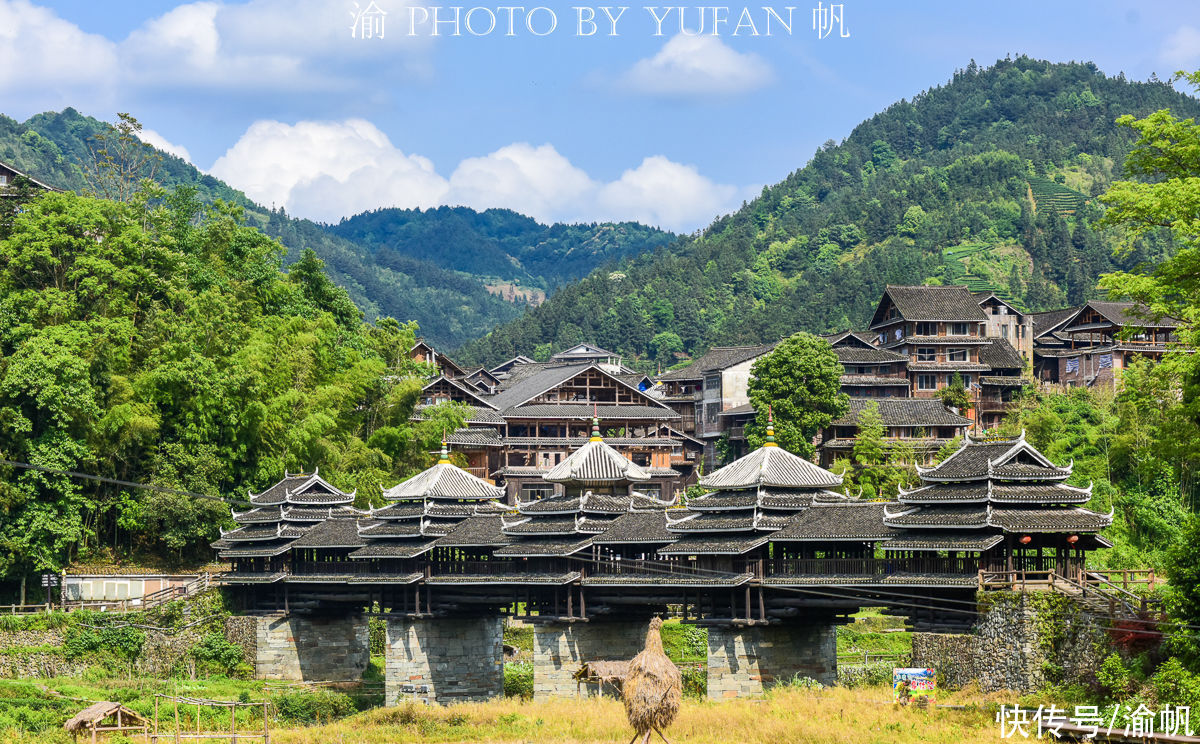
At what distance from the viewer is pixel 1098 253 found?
13550 cm

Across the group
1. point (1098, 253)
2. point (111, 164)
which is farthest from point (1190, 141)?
point (1098, 253)

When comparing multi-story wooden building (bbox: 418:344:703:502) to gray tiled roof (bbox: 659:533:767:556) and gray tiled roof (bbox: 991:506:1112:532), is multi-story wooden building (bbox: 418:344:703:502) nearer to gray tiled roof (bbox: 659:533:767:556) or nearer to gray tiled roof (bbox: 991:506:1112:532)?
gray tiled roof (bbox: 659:533:767:556)

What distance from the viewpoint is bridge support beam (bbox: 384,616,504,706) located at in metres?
49.5

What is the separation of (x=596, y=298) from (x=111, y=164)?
3005 inches

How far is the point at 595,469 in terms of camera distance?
48844 mm

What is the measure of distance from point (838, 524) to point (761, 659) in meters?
4.98

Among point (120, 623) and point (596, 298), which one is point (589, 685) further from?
point (596, 298)

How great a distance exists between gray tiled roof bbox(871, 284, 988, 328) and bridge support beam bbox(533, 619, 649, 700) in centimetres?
4518

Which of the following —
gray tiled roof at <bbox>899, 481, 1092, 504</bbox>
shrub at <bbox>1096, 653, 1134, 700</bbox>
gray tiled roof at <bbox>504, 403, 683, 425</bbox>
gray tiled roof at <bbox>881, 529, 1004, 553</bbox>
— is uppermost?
gray tiled roof at <bbox>504, 403, 683, 425</bbox>

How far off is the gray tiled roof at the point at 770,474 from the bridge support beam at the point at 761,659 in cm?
445

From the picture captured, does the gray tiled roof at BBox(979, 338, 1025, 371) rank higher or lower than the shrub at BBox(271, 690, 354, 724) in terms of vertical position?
higher

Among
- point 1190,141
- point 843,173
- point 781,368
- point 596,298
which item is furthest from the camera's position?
point 843,173

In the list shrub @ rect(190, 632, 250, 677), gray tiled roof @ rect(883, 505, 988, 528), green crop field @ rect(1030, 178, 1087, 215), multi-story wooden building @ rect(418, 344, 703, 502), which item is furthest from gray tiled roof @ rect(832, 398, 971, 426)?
green crop field @ rect(1030, 178, 1087, 215)

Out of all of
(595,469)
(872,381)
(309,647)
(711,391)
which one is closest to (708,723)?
(595,469)
